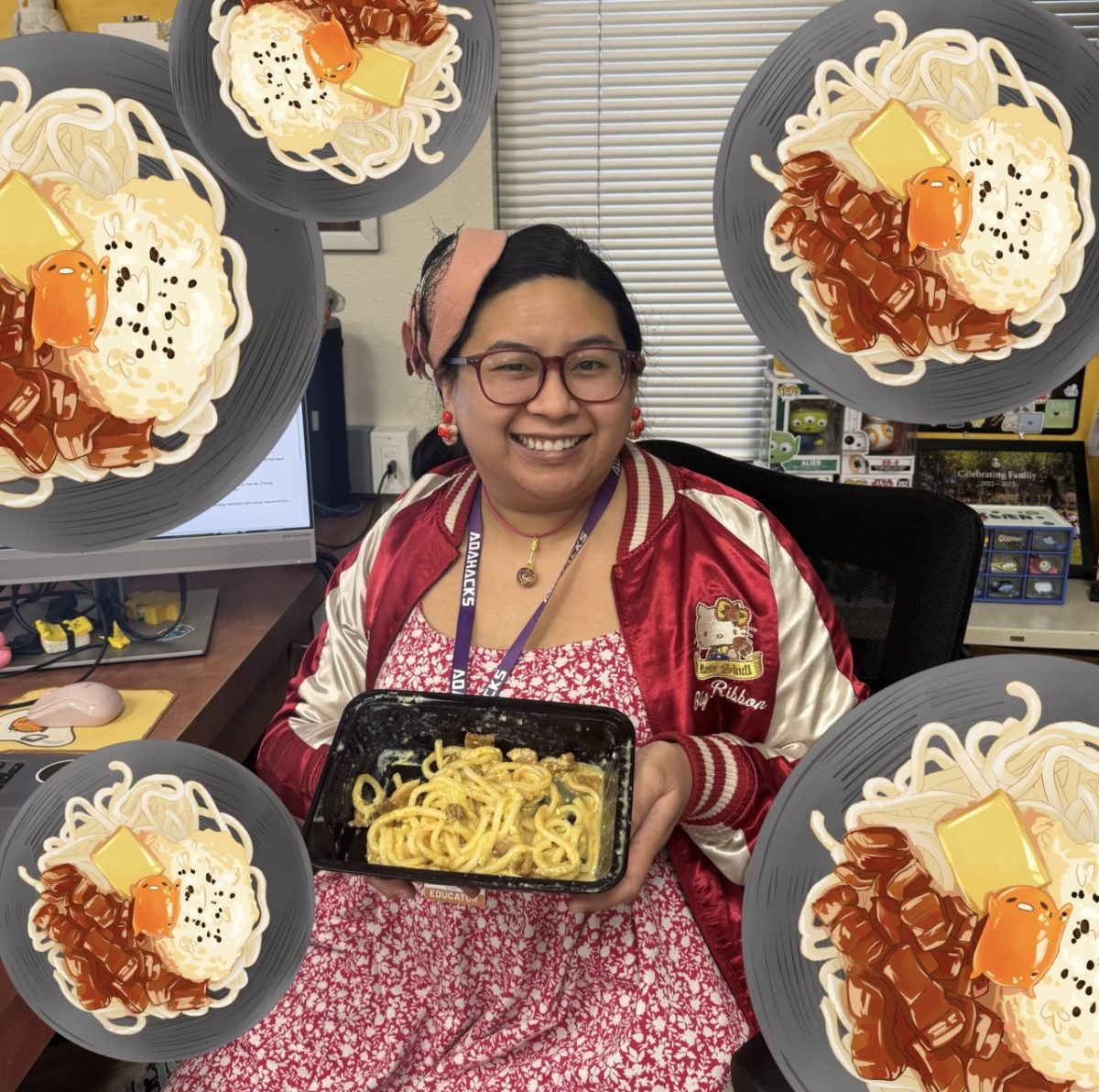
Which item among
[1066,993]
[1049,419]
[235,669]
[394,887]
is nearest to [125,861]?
[394,887]

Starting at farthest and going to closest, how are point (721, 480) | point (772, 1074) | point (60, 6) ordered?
point (60, 6)
point (721, 480)
point (772, 1074)

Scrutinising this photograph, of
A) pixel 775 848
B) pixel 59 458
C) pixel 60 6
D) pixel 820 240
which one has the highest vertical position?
pixel 60 6

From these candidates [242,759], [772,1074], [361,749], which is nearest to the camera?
[772,1074]

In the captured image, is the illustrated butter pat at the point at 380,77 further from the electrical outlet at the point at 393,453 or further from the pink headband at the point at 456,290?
the electrical outlet at the point at 393,453

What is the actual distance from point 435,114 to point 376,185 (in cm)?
5

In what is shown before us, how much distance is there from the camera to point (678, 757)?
3.19ft

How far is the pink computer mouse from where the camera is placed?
3.93 feet

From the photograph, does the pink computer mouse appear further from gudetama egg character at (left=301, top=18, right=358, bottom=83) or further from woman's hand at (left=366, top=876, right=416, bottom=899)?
gudetama egg character at (left=301, top=18, right=358, bottom=83)

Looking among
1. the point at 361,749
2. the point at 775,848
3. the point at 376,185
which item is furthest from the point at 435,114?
the point at 361,749

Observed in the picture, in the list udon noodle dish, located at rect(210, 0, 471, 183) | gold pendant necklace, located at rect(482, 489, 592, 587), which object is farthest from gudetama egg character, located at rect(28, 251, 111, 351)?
gold pendant necklace, located at rect(482, 489, 592, 587)

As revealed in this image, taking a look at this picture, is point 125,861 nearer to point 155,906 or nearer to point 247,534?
point 155,906

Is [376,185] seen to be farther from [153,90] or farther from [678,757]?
[678,757]

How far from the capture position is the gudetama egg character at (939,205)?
45cm

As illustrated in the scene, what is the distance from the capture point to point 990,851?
0.45 metres
